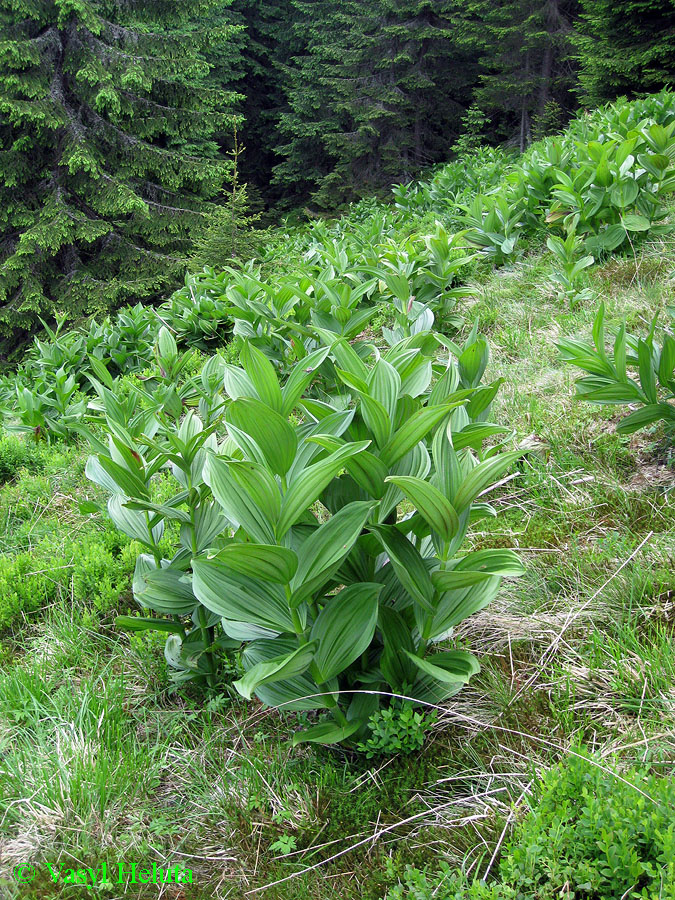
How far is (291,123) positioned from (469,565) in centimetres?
2052

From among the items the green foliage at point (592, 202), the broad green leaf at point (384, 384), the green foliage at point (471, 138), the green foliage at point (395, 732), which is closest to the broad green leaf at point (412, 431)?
the broad green leaf at point (384, 384)

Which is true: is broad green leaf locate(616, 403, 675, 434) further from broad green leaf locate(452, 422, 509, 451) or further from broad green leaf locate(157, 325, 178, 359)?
broad green leaf locate(157, 325, 178, 359)

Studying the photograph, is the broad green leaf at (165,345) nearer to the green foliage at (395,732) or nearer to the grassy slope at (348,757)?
the grassy slope at (348,757)

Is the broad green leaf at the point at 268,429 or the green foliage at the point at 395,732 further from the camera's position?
the green foliage at the point at 395,732

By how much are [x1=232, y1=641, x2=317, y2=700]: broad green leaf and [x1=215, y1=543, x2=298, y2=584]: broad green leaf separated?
16cm

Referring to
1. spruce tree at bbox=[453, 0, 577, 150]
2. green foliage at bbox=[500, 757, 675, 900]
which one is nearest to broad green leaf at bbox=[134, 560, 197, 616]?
green foliage at bbox=[500, 757, 675, 900]

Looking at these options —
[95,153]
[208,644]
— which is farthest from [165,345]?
[95,153]

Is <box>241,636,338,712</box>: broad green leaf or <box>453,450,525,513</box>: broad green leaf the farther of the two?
<box>241,636,338,712</box>: broad green leaf

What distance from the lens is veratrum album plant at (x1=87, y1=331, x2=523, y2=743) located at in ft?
4.43

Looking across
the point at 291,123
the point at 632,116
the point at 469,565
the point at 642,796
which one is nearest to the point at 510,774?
the point at 642,796

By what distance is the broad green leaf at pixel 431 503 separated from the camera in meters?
1.28

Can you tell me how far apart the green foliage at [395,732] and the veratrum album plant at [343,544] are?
5 centimetres

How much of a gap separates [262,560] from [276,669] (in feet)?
0.74

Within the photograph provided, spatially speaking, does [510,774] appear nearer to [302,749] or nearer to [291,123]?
[302,749]
